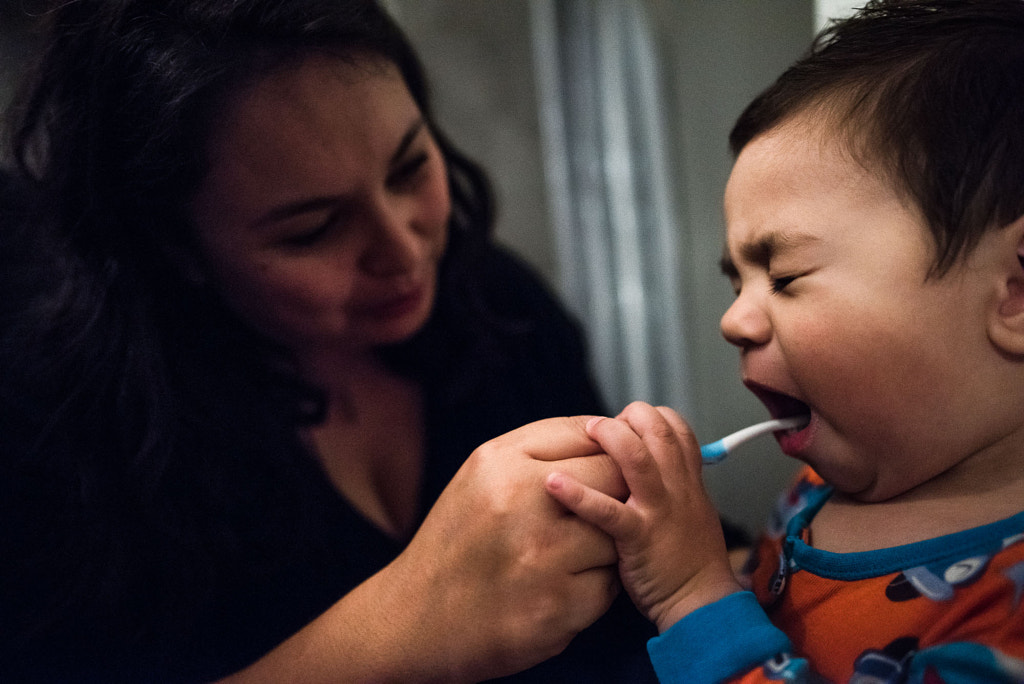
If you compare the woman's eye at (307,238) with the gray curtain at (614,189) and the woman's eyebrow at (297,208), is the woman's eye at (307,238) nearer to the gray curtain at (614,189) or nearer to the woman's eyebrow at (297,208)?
the woman's eyebrow at (297,208)

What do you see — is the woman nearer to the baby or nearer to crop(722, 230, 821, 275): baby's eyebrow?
the baby

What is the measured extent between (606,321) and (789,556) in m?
0.31

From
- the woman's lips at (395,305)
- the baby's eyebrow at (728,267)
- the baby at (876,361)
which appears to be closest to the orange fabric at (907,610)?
the baby at (876,361)

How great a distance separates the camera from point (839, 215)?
0.45 m

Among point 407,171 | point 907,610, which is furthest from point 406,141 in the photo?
point 907,610

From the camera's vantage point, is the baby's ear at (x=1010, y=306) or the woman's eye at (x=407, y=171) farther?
the woman's eye at (x=407, y=171)

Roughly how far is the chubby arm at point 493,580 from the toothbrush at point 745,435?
0.08m

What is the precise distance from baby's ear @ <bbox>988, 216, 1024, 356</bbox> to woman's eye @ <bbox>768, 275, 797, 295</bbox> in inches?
4.6

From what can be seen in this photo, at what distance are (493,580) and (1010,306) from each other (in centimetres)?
36

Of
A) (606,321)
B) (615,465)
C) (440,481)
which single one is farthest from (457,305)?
(615,465)

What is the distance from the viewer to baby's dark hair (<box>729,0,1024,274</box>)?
1.39 ft

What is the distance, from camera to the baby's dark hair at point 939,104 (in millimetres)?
422

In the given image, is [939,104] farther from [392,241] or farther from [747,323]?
[392,241]

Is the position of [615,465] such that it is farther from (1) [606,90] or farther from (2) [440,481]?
(1) [606,90]
